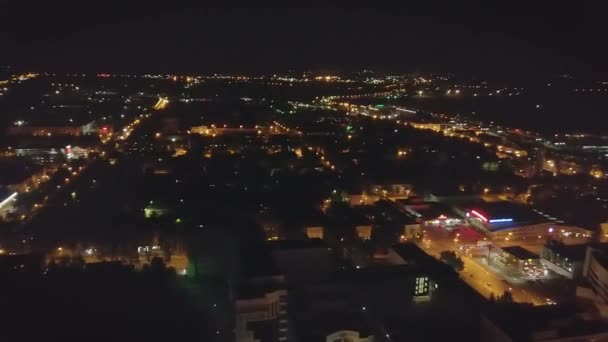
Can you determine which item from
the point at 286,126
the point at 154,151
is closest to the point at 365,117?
the point at 286,126

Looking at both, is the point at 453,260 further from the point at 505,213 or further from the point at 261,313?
the point at 261,313

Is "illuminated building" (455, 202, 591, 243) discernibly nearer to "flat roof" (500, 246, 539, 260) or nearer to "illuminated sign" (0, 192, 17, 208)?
"flat roof" (500, 246, 539, 260)

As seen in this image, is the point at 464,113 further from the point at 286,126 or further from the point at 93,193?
the point at 93,193

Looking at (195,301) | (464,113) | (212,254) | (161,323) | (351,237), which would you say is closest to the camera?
(161,323)

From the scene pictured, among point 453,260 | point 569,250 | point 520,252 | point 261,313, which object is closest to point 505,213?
point 520,252

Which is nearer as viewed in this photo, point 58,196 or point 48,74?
point 58,196

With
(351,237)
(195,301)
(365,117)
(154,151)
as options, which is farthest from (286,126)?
(195,301)

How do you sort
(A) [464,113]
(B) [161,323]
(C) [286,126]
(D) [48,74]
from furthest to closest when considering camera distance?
(D) [48,74]
(A) [464,113]
(C) [286,126]
(B) [161,323]
